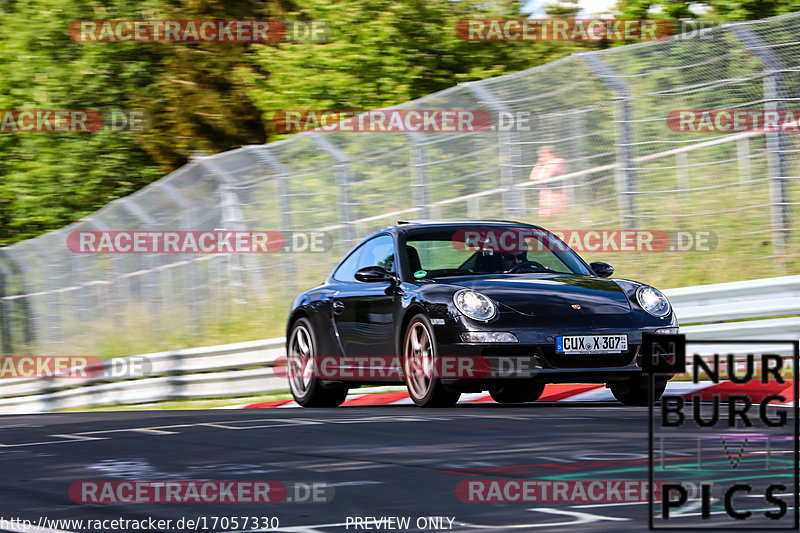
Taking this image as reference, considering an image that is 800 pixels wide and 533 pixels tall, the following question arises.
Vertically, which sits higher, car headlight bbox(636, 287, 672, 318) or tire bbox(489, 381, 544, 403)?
car headlight bbox(636, 287, 672, 318)

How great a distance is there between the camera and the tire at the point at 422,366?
408 inches

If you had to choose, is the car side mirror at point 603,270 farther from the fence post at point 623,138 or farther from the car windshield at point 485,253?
the fence post at point 623,138

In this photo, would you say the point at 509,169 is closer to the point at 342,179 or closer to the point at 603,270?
the point at 342,179

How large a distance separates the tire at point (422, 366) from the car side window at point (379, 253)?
874 mm

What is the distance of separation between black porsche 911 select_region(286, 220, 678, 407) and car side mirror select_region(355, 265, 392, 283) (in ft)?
0.03

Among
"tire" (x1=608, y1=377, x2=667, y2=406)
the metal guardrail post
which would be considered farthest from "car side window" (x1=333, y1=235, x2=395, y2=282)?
the metal guardrail post

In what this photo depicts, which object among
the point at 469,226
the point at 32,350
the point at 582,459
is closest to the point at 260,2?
the point at 32,350

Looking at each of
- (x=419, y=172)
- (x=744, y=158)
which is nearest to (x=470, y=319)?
(x=744, y=158)

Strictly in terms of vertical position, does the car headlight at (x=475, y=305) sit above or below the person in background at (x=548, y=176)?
below

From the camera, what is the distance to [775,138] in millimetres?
13953

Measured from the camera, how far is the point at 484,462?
722 centimetres

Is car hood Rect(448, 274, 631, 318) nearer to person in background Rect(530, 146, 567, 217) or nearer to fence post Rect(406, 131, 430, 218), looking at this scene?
person in background Rect(530, 146, 567, 217)

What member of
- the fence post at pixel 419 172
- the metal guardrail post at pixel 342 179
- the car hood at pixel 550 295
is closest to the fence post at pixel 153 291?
the metal guardrail post at pixel 342 179

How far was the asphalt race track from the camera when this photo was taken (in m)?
5.77
